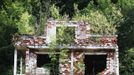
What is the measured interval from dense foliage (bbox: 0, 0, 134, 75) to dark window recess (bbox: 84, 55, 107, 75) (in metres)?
2.97

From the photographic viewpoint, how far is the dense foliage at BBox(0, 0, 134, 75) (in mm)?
30562

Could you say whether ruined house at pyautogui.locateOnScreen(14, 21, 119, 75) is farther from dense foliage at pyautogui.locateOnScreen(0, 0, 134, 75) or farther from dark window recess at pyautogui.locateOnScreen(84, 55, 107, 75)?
dense foliage at pyautogui.locateOnScreen(0, 0, 134, 75)

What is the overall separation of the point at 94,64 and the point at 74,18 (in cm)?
636

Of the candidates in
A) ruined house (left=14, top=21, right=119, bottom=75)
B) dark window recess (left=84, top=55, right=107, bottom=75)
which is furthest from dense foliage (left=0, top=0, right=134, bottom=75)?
ruined house (left=14, top=21, right=119, bottom=75)

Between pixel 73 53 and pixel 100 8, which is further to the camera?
pixel 100 8

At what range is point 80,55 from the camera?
81.2ft

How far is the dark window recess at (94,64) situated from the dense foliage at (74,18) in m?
2.97

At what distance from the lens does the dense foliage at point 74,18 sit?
30.6 m

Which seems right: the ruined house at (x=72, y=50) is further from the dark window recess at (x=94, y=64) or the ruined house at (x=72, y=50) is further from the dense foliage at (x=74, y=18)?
the dense foliage at (x=74, y=18)

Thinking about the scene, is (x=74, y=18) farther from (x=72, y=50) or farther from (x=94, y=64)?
(x=72, y=50)

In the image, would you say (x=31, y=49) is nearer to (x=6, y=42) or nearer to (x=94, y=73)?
(x=94, y=73)

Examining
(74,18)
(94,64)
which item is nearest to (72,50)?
(94,64)

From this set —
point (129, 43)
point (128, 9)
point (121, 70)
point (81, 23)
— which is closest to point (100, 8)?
point (128, 9)

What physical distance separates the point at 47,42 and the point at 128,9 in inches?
469
